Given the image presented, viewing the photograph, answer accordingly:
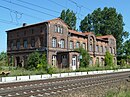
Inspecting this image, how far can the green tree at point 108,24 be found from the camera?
278ft

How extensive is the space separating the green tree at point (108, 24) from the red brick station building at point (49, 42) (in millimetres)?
27116

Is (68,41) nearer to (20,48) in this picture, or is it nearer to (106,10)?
(20,48)

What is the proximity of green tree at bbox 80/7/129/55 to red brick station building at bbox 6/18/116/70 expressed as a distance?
27.1m

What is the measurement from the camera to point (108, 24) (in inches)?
3337

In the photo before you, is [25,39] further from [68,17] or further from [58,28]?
[68,17]

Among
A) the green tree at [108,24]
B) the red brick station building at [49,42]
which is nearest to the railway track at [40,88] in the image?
the red brick station building at [49,42]

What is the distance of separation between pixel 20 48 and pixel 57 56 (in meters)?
8.88

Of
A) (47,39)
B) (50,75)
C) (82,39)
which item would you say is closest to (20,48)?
(47,39)

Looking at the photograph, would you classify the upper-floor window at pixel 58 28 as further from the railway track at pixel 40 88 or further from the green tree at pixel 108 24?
the green tree at pixel 108 24

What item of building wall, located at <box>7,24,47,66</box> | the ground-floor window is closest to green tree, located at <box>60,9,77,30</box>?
building wall, located at <box>7,24,47,66</box>

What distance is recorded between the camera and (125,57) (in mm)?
82500

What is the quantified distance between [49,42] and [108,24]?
138 ft

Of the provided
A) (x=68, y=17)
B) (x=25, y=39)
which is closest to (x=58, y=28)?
(x=25, y=39)

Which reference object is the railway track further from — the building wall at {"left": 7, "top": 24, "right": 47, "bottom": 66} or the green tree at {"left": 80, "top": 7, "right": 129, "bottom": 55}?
the green tree at {"left": 80, "top": 7, "right": 129, "bottom": 55}
